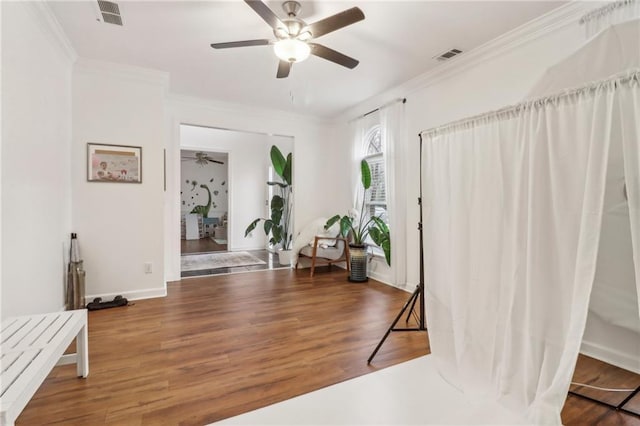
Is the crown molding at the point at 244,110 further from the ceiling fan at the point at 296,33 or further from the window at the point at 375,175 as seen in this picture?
the ceiling fan at the point at 296,33

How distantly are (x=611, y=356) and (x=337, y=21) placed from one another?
3061 mm

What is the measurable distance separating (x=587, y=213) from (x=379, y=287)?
3.02 meters

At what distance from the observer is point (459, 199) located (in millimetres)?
1801

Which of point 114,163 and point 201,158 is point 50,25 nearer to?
Answer: point 114,163

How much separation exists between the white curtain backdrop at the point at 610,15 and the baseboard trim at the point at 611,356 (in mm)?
2212

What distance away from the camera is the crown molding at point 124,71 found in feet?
10.5

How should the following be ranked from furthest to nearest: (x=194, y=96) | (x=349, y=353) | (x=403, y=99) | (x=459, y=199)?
(x=194, y=96) < (x=403, y=99) < (x=349, y=353) < (x=459, y=199)

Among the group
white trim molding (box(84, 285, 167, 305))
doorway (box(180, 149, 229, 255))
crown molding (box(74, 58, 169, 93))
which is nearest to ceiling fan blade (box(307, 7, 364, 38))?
crown molding (box(74, 58, 169, 93))

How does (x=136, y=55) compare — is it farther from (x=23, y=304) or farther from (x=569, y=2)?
(x=569, y=2)

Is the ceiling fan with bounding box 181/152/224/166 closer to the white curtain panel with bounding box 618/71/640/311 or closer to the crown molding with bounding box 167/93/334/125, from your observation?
the crown molding with bounding box 167/93/334/125

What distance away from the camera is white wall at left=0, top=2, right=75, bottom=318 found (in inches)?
74.6

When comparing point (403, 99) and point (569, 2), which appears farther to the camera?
point (403, 99)

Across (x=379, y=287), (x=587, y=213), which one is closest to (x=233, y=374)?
(x=587, y=213)

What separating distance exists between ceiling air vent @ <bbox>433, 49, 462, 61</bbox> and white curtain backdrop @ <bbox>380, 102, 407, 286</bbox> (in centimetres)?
81
